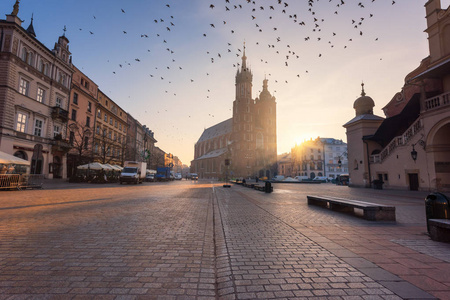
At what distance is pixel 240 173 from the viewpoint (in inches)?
2867

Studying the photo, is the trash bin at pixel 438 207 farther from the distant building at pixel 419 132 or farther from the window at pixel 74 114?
the window at pixel 74 114

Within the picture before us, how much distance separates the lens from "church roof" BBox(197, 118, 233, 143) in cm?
8956

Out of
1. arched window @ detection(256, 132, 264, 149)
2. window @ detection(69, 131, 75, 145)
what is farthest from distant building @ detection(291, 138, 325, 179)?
window @ detection(69, 131, 75, 145)

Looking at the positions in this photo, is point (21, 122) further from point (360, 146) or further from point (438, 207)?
point (360, 146)

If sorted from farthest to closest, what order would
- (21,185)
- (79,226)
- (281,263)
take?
1. (21,185)
2. (79,226)
3. (281,263)

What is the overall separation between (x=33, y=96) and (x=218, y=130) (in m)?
73.6

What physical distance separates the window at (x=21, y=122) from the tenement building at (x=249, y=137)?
166 ft

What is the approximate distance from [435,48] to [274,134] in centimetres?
5918

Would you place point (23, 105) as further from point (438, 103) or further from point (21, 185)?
point (438, 103)

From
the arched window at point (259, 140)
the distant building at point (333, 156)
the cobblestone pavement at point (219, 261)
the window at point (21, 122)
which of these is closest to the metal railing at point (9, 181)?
the window at point (21, 122)

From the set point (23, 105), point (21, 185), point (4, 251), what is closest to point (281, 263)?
point (4, 251)

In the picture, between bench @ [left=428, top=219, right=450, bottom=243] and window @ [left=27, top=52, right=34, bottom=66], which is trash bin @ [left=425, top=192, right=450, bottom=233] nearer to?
bench @ [left=428, top=219, right=450, bottom=243]

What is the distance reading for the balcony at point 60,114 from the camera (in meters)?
28.3

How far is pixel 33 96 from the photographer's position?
25875 mm
